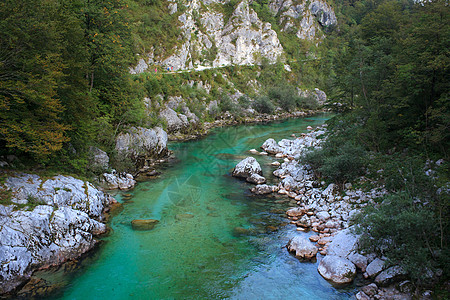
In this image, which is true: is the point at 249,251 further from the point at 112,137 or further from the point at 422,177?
the point at 112,137

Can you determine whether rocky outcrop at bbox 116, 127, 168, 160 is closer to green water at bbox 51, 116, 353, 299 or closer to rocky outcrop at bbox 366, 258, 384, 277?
green water at bbox 51, 116, 353, 299

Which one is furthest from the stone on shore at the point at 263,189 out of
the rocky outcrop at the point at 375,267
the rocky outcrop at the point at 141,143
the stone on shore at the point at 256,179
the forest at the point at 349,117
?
the rocky outcrop at the point at 141,143

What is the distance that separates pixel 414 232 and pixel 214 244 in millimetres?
8156

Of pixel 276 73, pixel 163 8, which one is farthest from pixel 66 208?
pixel 276 73

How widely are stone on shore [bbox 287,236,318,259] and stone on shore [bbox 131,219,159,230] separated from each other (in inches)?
286

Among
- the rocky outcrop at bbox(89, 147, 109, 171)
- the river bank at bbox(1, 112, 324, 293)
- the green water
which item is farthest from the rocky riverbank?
the rocky outcrop at bbox(89, 147, 109, 171)

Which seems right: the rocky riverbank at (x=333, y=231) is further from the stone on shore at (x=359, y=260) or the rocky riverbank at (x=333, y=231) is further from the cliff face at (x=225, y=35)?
the cliff face at (x=225, y=35)

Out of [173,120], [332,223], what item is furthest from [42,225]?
[173,120]

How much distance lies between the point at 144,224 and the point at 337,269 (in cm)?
973

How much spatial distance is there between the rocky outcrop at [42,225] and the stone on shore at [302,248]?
9.34 meters

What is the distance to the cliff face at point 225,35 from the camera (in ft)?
189

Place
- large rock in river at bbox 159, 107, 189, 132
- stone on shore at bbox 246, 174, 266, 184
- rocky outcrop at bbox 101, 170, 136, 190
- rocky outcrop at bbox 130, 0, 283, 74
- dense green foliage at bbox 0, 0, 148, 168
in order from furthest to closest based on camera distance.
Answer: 1. rocky outcrop at bbox 130, 0, 283, 74
2. large rock in river at bbox 159, 107, 189, 132
3. stone on shore at bbox 246, 174, 266, 184
4. rocky outcrop at bbox 101, 170, 136, 190
5. dense green foliage at bbox 0, 0, 148, 168

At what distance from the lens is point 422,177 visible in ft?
37.2

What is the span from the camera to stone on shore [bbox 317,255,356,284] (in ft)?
32.9
